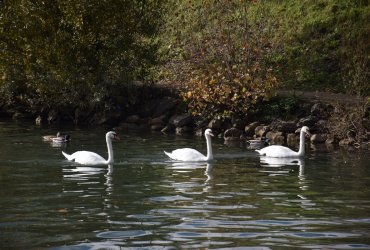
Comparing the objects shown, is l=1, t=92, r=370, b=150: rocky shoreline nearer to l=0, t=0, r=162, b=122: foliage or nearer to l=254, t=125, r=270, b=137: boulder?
l=254, t=125, r=270, b=137: boulder

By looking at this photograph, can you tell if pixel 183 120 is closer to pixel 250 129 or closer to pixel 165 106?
pixel 165 106

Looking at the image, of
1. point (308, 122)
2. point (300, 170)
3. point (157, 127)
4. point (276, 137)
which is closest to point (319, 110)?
point (308, 122)

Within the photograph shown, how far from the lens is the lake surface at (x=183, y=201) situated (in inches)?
526

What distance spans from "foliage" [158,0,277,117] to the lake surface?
6.42 meters

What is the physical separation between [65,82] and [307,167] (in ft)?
54.4

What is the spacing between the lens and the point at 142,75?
39.5m

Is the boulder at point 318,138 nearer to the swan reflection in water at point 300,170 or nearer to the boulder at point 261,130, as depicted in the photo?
the boulder at point 261,130

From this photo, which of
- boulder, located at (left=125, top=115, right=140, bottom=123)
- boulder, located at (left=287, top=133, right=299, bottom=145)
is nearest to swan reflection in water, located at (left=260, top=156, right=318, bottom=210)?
boulder, located at (left=287, top=133, right=299, bottom=145)

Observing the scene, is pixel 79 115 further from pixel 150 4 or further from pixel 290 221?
pixel 290 221

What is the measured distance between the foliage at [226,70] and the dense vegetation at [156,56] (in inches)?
2.1

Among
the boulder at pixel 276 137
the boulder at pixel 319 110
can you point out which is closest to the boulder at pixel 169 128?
the boulder at pixel 276 137

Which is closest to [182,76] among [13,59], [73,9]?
[73,9]

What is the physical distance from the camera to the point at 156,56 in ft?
128

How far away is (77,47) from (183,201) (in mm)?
20942
